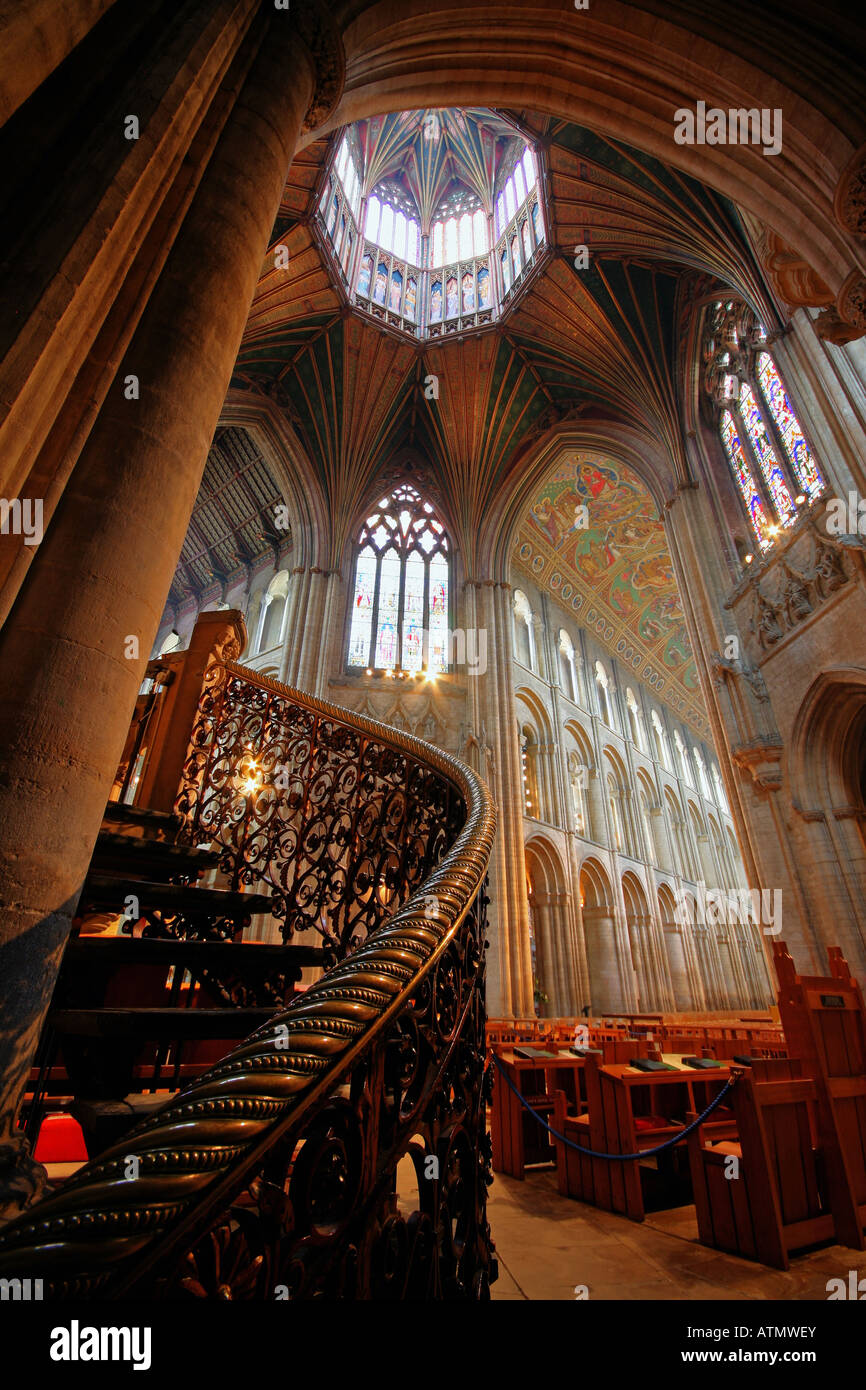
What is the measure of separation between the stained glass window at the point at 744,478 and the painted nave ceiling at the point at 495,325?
1.11 feet

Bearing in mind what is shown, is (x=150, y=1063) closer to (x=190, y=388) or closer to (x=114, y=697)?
(x=114, y=697)

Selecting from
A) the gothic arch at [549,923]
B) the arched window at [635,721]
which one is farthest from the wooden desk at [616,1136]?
the arched window at [635,721]

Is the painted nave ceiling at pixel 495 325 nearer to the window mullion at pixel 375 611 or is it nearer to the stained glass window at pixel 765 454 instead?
the stained glass window at pixel 765 454

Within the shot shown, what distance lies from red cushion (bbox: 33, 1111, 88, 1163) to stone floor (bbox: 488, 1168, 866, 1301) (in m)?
2.16

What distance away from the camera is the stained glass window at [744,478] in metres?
10.2

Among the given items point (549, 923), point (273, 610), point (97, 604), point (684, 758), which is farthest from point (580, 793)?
point (97, 604)

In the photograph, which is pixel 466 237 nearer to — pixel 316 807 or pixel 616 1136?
pixel 316 807

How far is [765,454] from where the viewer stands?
402 inches

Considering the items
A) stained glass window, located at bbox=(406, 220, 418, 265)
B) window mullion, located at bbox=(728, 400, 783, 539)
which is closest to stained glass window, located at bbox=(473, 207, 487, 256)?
stained glass window, located at bbox=(406, 220, 418, 265)

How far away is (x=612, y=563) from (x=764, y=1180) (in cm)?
1942

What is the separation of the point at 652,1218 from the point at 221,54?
20.8 ft

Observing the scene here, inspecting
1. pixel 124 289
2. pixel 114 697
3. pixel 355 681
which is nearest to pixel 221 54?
pixel 124 289

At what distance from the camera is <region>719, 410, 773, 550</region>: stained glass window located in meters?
10.2

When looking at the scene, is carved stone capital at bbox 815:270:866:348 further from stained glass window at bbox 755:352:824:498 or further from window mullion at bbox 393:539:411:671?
window mullion at bbox 393:539:411:671
